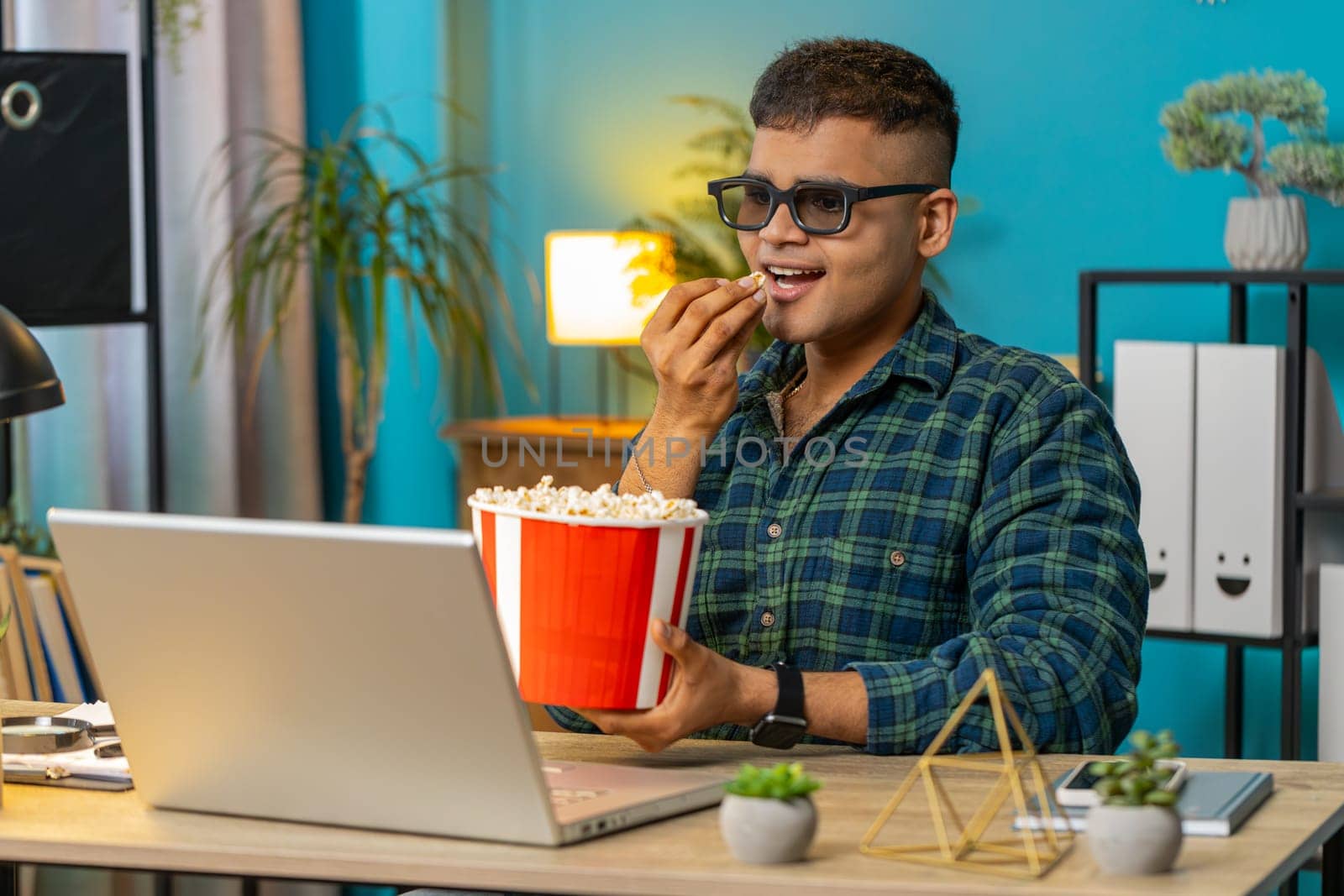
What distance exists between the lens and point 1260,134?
10.2 feet

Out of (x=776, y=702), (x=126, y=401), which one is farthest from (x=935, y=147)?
(x=126, y=401)

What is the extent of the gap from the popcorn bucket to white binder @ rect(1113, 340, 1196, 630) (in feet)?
6.37

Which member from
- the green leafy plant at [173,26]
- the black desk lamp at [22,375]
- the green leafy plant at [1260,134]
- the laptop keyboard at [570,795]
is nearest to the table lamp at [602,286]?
the green leafy plant at [173,26]

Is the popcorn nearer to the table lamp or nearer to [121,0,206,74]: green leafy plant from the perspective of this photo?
the table lamp

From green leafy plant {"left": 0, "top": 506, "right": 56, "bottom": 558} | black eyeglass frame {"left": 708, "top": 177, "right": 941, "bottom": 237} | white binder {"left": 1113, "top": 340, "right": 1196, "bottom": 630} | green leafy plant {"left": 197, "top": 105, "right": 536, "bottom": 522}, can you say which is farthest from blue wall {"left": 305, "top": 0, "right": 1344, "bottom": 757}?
black eyeglass frame {"left": 708, "top": 177, "right": 941, "bottom": 237}

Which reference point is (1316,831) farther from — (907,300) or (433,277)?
(433,277)

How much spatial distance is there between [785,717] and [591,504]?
0.26 meters

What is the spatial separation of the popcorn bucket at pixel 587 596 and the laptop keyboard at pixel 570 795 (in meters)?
0.07

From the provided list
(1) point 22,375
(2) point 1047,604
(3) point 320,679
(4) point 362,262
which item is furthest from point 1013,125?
(3) point 320,679

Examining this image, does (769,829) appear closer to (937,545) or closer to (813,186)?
(937,545)

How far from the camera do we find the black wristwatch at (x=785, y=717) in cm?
142

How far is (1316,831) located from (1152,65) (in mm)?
2460

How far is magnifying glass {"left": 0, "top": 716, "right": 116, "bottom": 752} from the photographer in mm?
1446

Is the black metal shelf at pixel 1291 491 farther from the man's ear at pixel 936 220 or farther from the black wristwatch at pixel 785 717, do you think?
the black wristwatch at pixel 785 717
